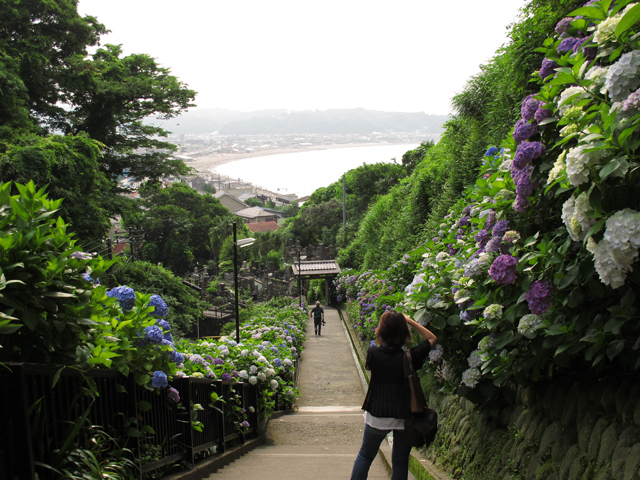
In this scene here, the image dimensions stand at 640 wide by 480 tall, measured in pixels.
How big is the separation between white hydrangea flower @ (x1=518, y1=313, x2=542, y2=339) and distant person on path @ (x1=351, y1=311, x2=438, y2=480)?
0.59 m

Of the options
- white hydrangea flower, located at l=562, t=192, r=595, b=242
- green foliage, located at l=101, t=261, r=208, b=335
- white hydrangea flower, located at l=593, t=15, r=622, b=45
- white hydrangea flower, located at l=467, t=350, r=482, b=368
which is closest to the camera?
white hydrangea flower, located at l=562, t=192, r=595, b=242

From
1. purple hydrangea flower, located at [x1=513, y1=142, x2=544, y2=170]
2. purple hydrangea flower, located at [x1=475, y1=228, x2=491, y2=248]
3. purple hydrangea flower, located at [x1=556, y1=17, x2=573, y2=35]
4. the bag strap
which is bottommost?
the bag strap

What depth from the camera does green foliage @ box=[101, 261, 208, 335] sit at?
1950 centimetres

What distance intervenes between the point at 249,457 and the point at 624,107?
5072mm

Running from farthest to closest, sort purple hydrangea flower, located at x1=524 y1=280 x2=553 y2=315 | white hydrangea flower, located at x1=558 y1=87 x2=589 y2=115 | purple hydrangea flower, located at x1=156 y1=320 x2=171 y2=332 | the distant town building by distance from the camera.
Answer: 1. the distant town building
2. purple hydrangea flower, located at x1=156 y1=320 x2=171 y2=332
3. purple hydrangea flower, located at x1=524 y1=280 x2=553 y2=315
4. white hydrangea flower, located at x1=558 y1=87 x2=589 y2=115

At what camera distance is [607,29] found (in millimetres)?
2357

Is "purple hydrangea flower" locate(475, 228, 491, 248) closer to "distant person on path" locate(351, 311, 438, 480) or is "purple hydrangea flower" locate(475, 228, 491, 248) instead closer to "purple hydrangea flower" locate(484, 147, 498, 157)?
"distant person on path" locate(351, 311, 438, 480)

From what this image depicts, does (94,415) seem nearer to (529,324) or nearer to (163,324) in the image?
(163,324)

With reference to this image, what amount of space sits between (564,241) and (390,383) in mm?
1245

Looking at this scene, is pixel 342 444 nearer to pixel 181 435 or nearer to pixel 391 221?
pixel 181 435

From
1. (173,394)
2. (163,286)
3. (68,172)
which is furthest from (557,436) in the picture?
(163,286)

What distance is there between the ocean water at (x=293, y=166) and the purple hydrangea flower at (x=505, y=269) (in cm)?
11541

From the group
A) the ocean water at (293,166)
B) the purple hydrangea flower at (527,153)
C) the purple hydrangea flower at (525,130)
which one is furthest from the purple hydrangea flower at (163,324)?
the ocean water at (293,166)

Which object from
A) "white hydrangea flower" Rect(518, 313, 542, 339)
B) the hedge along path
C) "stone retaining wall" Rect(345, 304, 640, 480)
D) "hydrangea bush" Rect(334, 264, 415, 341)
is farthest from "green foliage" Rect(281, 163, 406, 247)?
"white hydrangea flower" Rect(518, 313, 542, 339)
